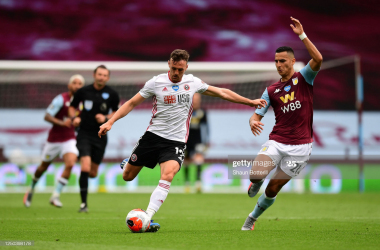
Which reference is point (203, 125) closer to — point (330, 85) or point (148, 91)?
point (148, 91)

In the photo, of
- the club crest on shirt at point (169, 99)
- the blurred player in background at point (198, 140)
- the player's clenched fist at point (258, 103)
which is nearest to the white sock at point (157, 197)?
the club crest on shirt at point (169, 99)

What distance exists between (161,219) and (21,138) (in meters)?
12.8

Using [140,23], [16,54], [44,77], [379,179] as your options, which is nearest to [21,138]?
[44,77]

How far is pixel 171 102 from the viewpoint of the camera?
21.1 ft

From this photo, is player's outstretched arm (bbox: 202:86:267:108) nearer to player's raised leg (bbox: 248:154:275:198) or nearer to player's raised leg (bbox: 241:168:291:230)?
player's raised leg (bbox: 248:154:275:198)

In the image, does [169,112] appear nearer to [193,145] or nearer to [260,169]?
[260,169]

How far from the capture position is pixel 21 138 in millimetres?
19375

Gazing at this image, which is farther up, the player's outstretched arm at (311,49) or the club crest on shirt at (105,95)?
the player's outstretched arm at (311,49)

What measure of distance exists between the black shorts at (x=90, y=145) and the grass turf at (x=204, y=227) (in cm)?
99

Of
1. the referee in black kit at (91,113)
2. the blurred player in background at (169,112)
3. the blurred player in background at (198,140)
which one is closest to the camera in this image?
the blurred player in background at (169,112)

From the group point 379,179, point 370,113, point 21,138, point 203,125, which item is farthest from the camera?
point 370,113

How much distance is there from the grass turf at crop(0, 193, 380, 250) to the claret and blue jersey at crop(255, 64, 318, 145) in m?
1.13

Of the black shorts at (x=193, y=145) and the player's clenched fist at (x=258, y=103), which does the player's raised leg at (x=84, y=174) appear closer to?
the player's clenched fist at (x=258, y=103)

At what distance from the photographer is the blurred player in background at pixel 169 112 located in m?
6.34
